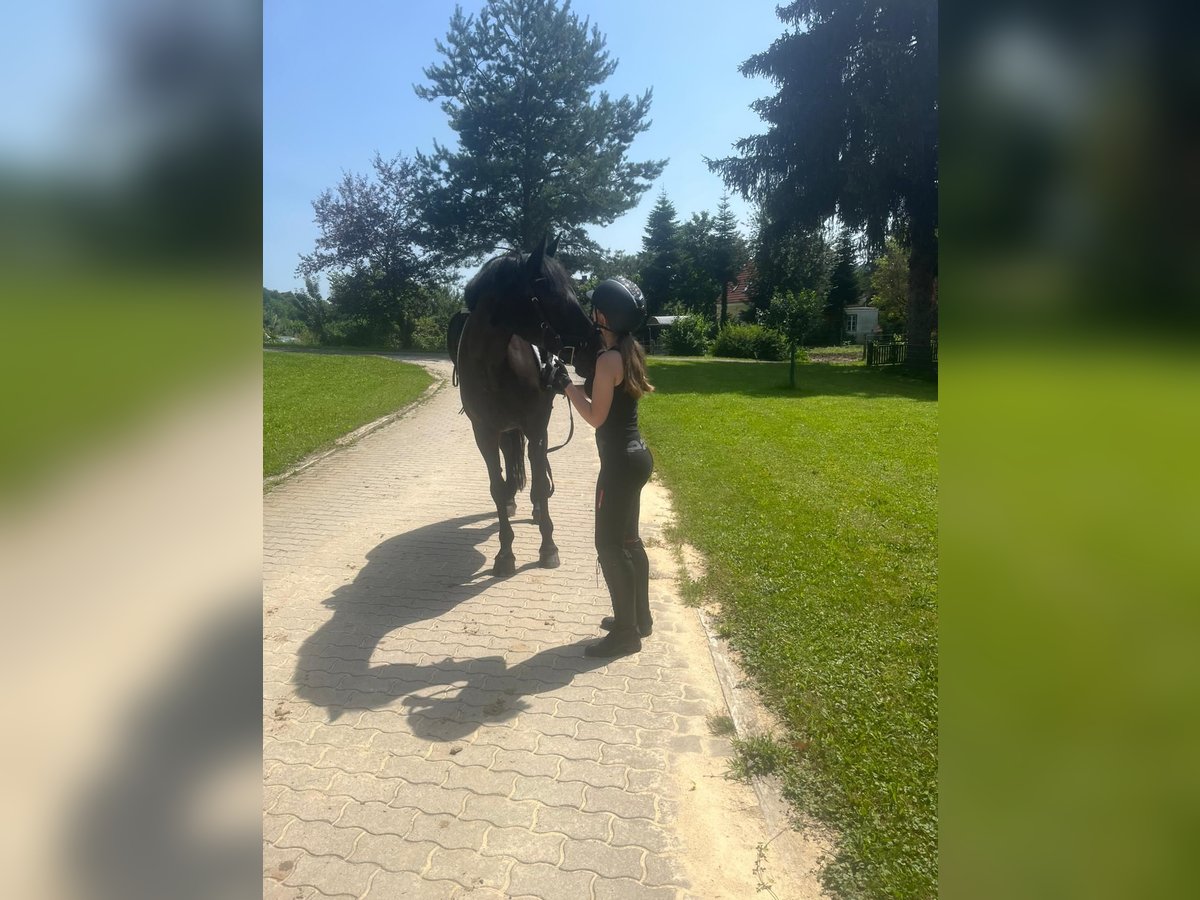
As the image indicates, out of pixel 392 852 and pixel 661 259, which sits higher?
pixel 661 259

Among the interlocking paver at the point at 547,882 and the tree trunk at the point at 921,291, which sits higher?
the tree trunk at the point at 921,291

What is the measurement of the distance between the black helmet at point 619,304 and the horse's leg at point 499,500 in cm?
196

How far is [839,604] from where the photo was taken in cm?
450

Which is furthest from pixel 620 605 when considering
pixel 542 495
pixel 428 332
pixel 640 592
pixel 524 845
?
pixel 428 332

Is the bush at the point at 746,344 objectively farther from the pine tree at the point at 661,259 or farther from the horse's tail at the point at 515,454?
the horse's tail at the point at 515,454

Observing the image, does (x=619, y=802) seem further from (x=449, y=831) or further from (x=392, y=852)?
(x=392, y=852)

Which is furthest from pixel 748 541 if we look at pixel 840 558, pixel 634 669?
pixel 634 669

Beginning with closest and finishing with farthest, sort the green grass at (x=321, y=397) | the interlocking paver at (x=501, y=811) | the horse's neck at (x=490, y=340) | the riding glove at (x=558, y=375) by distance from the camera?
the interlocking paver at (x=501, y=811)
the riding glove at (x=558, y=375)
the horse's neck at (x=490, y=340)
the green grass at (x=321, y=397)

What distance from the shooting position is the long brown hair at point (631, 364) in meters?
3.60
